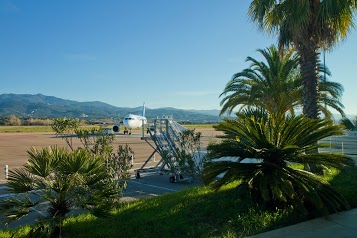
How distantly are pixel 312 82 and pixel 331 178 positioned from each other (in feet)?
10.0

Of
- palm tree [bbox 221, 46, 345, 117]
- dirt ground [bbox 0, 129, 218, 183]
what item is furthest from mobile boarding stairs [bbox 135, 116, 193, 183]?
palm tree [bbox 221, 46, 345, 117]

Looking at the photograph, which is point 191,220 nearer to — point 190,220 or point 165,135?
point 190,220

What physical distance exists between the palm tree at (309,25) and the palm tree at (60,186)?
7235 millimetres

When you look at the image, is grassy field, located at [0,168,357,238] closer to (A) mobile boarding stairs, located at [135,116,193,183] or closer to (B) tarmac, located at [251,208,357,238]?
(B) tarmac, located at [251,208,357,238]

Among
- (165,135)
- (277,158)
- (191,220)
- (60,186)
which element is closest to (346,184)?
(277,158)

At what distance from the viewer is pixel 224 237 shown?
4516 millimetres

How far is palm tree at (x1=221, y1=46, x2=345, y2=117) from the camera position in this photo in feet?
48.6

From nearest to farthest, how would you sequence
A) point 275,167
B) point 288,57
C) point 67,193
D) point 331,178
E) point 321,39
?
point 67,193 < point 275,167 < point 331,178 < point 321,39 < point 288,57

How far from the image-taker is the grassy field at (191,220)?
16.4 ft

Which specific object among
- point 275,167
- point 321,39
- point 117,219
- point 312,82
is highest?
point 321,39

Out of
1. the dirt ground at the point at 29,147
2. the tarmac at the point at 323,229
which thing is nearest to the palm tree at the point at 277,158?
the tarmac at the point at 323,229

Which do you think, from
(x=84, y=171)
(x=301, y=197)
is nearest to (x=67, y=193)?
(x=84, y=171)

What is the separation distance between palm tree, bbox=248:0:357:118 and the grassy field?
13.6 ft

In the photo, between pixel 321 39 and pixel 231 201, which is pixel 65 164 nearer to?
pixel 231 201
